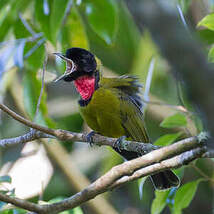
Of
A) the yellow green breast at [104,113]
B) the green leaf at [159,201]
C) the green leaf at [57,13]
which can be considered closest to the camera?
the green leaf at [159,201]

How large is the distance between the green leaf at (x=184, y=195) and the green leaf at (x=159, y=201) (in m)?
0.15

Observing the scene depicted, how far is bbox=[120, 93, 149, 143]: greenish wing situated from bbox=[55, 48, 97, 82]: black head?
367mm

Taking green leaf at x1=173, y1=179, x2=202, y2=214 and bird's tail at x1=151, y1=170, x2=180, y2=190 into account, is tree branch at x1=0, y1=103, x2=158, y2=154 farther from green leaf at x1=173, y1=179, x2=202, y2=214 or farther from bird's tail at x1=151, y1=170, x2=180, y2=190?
bird's tail at x1=151, y1=170, x2=180, y2=190

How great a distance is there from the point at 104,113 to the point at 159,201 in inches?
30.5

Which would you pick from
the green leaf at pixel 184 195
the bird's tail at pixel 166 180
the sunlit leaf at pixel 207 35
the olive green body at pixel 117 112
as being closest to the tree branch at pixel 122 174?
the green leaf at pixel 184 195

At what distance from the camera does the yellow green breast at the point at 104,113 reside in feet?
10.3

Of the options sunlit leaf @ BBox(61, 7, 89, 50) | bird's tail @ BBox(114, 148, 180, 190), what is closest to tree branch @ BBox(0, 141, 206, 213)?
bird's tail @ BBox(114, 148, 180, 190)

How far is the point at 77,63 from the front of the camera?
3.41m

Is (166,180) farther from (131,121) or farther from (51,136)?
(51,136)

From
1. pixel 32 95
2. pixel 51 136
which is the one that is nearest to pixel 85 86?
pixel 32 95

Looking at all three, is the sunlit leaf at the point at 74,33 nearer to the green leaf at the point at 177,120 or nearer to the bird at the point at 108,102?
the bird at the point at 108,102

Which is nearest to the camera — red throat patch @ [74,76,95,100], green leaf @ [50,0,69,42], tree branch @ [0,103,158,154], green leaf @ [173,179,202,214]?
tree branch @ [0,103,158,154]

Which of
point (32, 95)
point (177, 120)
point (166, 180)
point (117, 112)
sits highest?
point (32, 95)

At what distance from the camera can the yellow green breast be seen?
3.13 meters
